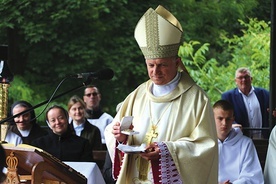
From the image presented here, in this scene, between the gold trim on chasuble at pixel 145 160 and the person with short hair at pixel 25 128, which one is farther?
the person with short hair at pixel 25 128

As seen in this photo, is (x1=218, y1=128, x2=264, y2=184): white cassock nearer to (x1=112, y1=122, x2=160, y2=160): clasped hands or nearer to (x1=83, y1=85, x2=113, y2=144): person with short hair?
(x1=112, y1=122, x2=160, y2=160): clasped hands

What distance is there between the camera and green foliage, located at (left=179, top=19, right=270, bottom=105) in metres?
12.7

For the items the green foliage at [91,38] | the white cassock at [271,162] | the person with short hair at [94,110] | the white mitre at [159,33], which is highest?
the green foliage at [91,38]

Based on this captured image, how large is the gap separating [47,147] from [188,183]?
8.15ft

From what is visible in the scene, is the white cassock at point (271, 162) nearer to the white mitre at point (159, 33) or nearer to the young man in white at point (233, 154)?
the young man in white at point (233, 154)

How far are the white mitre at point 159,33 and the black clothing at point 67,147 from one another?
212cm

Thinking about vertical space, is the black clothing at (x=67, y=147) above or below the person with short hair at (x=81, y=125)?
below

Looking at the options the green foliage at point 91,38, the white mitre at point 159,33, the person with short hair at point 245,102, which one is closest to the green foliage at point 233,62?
the green foliage at point 91,38

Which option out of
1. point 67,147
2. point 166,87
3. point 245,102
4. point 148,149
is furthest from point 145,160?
point 245,102

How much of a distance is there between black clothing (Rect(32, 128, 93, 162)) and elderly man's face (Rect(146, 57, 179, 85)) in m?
2.26

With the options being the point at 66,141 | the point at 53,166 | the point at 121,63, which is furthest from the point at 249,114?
the point at 53,166

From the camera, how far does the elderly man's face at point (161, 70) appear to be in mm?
5152

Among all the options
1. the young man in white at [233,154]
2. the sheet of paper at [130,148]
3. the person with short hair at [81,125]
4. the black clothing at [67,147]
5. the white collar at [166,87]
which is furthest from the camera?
the person with short hair at [81,125]

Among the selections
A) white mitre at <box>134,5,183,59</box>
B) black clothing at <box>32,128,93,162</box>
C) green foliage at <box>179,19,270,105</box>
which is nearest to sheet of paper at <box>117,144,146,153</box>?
white mitre at <box>134,5,183,59</box>
